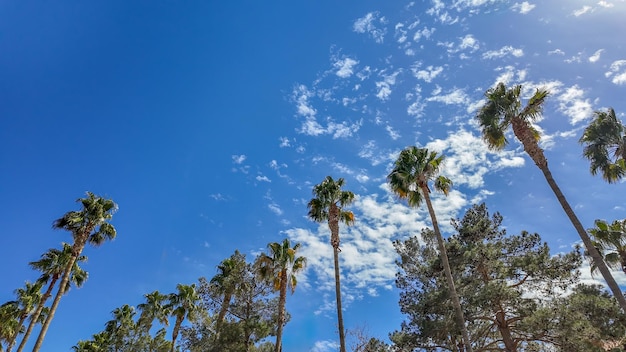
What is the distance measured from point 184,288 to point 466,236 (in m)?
25.4

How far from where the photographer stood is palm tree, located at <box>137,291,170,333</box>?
38125 mm

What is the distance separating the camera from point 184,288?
3519 cm

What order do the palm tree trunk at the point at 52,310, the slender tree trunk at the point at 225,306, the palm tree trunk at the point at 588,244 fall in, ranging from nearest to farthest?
the palm tree trunk at the point at 588,244 → the palm tree trunk at the point at 52,310 → the slender tree trunk at the point at 225,306

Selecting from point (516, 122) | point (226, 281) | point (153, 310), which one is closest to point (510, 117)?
point (516, 122)

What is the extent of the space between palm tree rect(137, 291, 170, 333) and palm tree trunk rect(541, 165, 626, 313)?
3518 cm

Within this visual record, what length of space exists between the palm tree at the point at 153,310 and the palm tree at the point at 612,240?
3653cm

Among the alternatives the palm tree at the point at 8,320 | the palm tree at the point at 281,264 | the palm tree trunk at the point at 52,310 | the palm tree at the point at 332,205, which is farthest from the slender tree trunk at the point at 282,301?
the palm tree at the point at 8,320

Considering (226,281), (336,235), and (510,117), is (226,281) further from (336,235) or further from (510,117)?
(510,117)

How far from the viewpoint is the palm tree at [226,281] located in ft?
98.1

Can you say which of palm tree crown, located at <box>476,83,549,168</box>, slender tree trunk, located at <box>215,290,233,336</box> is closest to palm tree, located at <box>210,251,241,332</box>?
slender tree trunk, located at <box>215,290,233,336</box>

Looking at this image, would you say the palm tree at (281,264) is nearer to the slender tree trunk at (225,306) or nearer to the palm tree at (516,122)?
the slender tree trunk at (225,306)

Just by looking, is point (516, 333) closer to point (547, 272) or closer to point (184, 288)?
point (547, 272)

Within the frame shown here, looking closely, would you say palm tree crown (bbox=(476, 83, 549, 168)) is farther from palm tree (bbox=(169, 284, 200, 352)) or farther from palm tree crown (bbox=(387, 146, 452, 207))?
palm tree (bbox=(169, 284, 200, 352))

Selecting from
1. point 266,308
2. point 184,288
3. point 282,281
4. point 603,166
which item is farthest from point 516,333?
point 184,288
